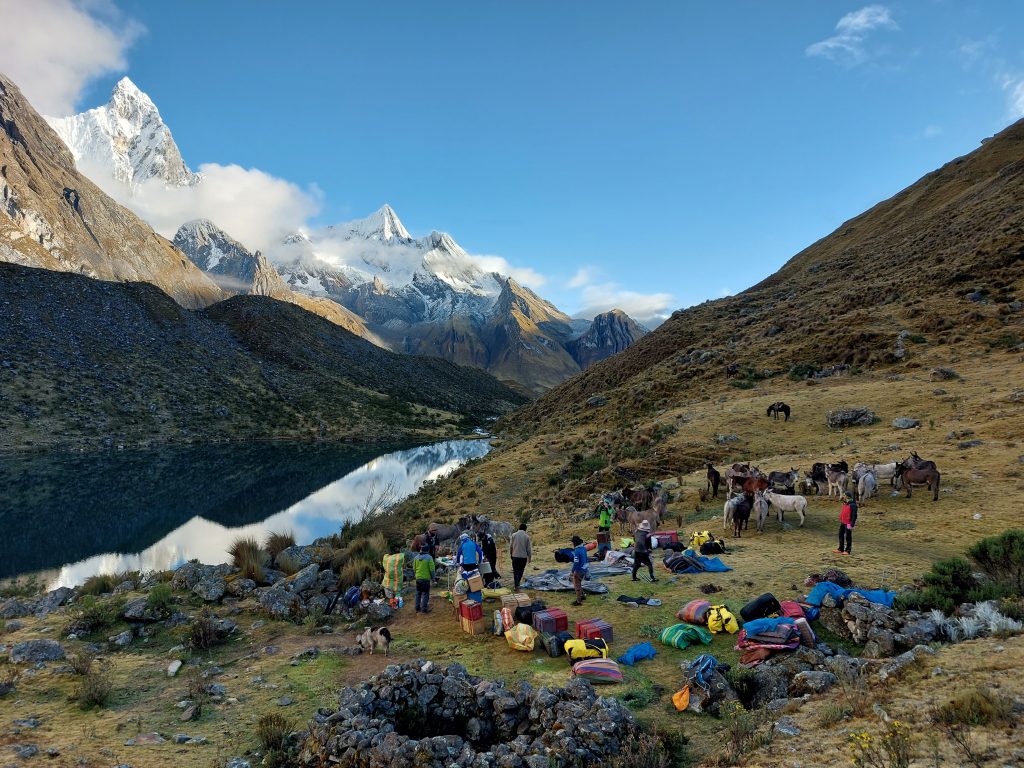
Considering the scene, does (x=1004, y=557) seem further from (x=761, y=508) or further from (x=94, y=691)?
(x=94, y=691)

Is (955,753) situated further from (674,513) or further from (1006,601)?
(674,513)

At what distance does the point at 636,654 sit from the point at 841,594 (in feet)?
14.4

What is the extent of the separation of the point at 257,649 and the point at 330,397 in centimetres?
9729

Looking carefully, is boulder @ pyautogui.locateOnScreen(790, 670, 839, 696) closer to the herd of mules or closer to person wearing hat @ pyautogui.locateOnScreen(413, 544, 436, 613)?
person wearing hat @ pyautogui.locateOnScreen(413, 544, 436, 613)

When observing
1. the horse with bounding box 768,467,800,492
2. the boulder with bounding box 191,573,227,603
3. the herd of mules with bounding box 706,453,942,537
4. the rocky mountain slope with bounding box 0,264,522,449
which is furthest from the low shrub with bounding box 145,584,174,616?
the rocky mountain slope with bounding box 0,264,522,449

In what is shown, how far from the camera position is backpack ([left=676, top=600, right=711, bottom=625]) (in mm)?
12109

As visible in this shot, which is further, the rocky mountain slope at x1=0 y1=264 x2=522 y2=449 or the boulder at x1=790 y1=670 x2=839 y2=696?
the rocky mountain slope at x1=0 y1=264 x2=522 y2=449

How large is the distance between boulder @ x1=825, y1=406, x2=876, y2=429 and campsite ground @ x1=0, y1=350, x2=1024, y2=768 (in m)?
0.65

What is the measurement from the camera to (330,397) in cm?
10625

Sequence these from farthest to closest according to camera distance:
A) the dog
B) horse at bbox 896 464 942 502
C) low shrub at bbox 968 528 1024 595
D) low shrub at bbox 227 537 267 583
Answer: horse at bbox 896 464 942 502
low shrub at bbox 227 537 267 583
the dog
low shrub at bbox 968 528 1024 595

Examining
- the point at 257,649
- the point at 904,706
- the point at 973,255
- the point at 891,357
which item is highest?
the point at 973,255

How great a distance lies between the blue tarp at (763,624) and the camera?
10.6m

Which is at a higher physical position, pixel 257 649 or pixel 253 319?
pixel 253 319

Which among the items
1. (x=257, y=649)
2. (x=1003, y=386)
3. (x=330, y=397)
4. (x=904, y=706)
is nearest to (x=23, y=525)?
(x=257, y=649)
